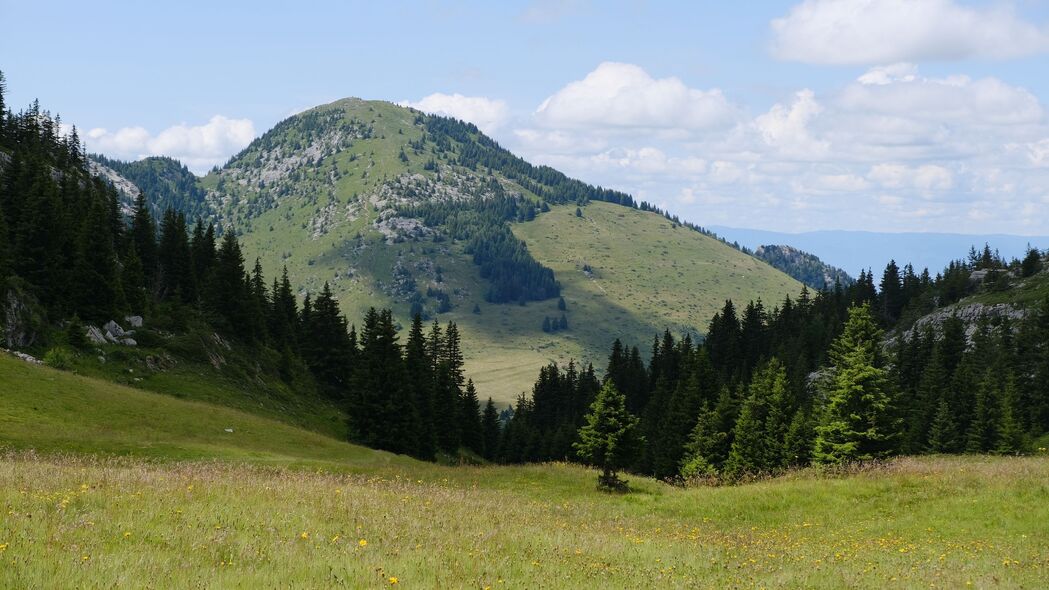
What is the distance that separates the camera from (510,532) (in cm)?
1549

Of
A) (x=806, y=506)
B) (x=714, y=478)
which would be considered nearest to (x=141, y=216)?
(x=714, y=478)

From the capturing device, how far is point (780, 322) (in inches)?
6407

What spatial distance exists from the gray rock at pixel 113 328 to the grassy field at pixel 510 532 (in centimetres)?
3703

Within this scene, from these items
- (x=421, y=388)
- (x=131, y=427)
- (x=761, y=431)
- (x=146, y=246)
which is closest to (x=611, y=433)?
(x=131, y=427)

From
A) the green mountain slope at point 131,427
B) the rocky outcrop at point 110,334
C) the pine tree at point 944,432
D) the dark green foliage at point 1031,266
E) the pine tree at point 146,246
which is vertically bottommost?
the pine tree at point 944,432

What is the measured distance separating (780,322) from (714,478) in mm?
137349

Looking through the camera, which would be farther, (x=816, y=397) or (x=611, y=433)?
(x=816, y=397)

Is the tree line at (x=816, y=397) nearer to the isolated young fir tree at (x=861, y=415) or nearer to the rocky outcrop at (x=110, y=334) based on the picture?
the isolated young fir tree at (x=861, y=415)

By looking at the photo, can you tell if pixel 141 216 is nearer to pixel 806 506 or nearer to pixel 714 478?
pixel 714 478

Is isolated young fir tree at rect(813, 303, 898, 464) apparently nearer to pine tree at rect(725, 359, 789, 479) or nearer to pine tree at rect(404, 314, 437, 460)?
pine tree at rect(725, 359, 789, 479)

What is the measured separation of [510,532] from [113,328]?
6177 cm

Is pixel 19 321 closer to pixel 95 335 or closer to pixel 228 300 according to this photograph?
pixel 95 335

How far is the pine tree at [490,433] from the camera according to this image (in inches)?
4803

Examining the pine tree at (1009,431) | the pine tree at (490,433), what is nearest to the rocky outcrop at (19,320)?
the pine tree at (490,433)
